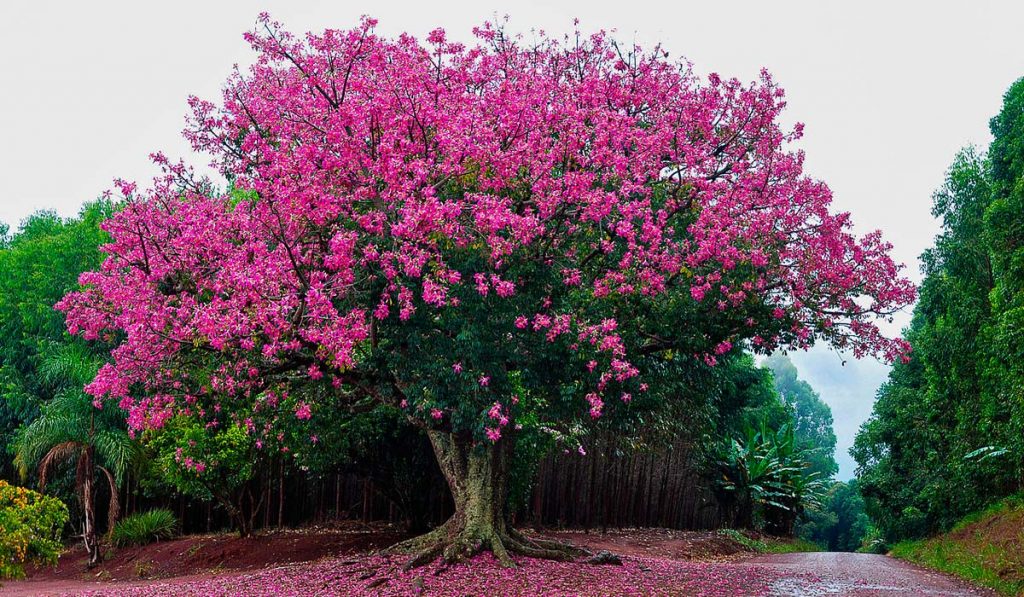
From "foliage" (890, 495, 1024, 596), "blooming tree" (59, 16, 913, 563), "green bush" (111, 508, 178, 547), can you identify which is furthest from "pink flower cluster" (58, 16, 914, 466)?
"green bush" (111, 508, 178, 547)

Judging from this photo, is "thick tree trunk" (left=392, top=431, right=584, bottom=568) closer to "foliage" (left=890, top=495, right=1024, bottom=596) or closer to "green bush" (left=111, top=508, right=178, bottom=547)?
"foliage" (left=890, top=495, right=1024, bottom=596)

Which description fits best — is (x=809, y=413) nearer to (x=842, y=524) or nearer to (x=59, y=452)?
(x=842, y=524)

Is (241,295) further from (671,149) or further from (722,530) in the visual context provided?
(722,530)

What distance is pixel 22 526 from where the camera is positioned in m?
12.0

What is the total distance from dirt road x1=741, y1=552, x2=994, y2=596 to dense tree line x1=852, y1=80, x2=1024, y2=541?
4.01 m

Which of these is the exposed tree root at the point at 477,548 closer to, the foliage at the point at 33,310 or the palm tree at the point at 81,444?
the palm tree at the point at 81,444

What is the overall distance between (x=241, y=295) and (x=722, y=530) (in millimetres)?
22071

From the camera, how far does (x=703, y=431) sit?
28.6 m

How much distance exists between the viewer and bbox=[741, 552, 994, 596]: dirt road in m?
12.6

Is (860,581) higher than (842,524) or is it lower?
higher

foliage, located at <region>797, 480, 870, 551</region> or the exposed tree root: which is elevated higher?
the exposed tree root

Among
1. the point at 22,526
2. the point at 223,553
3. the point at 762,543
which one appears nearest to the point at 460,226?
the point at 22,526

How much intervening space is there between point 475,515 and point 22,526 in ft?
22.3

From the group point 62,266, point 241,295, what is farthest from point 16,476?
point 241,295
